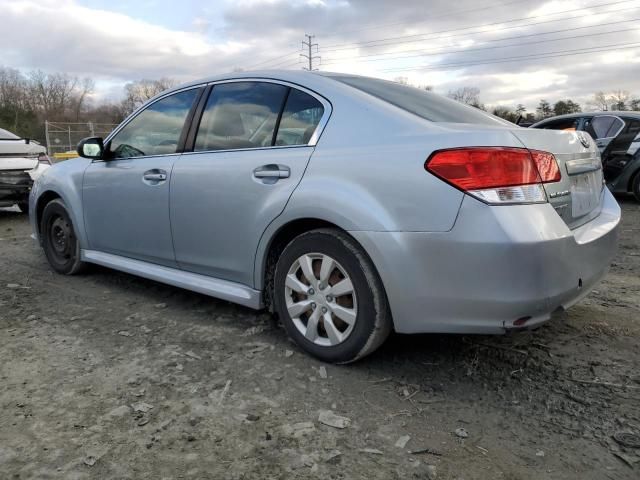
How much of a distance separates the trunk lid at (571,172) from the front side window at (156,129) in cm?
220

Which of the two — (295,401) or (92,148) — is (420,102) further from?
(92,148)

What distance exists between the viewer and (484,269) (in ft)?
7.47

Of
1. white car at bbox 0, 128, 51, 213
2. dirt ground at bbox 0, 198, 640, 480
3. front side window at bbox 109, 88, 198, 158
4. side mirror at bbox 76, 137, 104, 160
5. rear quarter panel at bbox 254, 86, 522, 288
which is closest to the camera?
dirt ground at bbox 0, 198, 640, 480

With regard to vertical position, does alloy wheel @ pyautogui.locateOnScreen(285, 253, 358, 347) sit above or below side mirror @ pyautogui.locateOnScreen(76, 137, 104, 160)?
below

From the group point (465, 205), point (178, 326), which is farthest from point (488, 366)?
point (178, 326)

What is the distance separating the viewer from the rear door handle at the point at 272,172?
289 cm

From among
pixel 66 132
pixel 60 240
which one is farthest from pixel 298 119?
pixel 66 132

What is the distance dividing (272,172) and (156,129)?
1.37 metres

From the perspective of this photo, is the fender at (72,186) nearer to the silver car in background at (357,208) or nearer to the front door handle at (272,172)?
the silver car in background at (357,208)

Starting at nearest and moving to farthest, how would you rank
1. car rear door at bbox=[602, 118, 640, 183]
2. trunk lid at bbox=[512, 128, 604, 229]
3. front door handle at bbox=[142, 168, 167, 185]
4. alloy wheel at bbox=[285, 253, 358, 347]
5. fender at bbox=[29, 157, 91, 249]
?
trunk lid at bbox=[512, 128, 604, 229]
alloy wheel at bbox=[285, 253, 358, 347]
front door handle at bbox=[142, 168, 167, 185]
fender at bbox=[29, 157, 91, 249]
car rear door at bbox=[602, 118, 640, 183]

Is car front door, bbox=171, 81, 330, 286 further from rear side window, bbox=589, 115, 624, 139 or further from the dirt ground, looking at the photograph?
rear side window, bbox=589, 115, 624, 139

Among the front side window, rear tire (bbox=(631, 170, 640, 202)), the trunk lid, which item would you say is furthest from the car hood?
rear tire (bbox=(631, 170, 640, 202))

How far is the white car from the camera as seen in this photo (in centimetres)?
821

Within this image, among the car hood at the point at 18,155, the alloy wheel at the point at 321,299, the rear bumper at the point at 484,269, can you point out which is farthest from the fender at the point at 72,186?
the car hood at the point at 18,155
